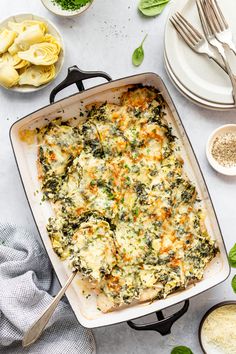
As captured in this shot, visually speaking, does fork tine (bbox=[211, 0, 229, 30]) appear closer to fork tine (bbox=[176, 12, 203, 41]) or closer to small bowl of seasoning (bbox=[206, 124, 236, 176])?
fork tine (bbox=[176, 12, 203, 41])

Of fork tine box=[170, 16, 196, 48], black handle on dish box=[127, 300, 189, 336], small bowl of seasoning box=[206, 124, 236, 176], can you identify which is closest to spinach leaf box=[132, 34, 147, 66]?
fork tine box=[170, 16, 196, 48]

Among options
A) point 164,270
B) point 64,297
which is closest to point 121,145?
point 164,270

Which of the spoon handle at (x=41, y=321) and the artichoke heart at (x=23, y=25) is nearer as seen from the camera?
the spoon handle at (x=41, y=321)

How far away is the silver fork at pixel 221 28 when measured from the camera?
9.20 ft

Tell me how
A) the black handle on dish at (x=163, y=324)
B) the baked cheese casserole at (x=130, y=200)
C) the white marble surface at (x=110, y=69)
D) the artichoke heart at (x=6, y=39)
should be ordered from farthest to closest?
the white marble surface at (x=110, y=69) < the artichoke heart at (x=6, y=39) < the baked cheese casserole at (x=130, y=200) < the black handle on dish at (x=163, y=324)

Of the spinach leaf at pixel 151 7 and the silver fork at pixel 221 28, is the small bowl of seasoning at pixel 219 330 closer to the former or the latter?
A: the silver fork at pixel 221 28

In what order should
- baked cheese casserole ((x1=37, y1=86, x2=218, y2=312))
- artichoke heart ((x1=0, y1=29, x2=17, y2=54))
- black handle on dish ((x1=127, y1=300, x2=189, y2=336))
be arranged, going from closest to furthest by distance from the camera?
black handle on dish ((x1=127, y1=300, x2=189, y2=336)) < baked cheese casserole ((x1=37, y1=86, x2=218, y2=312)) < artichoke heart ((x1=0, y1=29, x2=17, y2=54))

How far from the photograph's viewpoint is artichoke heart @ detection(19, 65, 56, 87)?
288 centimetres

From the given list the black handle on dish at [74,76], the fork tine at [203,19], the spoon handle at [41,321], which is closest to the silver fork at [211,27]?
the fork tine at [203,19]

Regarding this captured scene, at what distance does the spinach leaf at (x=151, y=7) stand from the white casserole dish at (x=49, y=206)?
397mm

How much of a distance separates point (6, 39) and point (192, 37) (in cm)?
92

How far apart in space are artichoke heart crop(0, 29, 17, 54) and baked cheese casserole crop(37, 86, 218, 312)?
464 millimetres

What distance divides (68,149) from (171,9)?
0.86 metres

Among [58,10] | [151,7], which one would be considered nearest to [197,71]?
[151,7]
